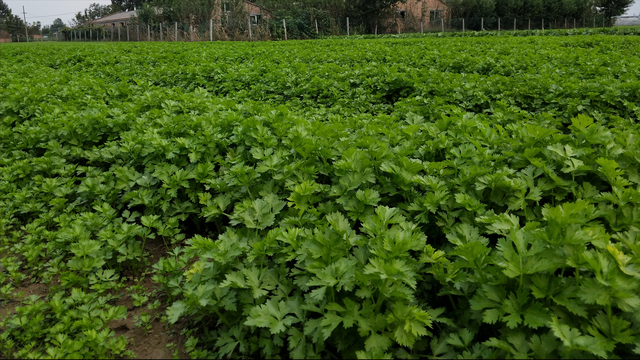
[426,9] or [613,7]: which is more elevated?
[613,7]

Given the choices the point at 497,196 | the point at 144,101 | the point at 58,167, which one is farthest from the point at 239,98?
the point at 497,196

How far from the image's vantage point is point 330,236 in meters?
2.47

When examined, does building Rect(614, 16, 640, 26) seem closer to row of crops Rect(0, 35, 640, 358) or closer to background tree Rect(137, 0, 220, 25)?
background tree Rect(137, 0, 220, 25)

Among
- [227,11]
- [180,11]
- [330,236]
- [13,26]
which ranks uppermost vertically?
[13,26]

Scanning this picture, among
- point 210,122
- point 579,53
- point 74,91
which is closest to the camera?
point 210,122

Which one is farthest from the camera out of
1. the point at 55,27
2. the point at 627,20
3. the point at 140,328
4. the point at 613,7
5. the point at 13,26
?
the point at 55,27

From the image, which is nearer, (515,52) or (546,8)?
(515,52)

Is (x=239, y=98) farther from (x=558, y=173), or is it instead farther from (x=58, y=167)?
(x=558, y=173)

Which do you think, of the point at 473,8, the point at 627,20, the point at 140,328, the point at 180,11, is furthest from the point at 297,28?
the point at 627,20

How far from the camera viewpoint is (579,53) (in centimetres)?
1002

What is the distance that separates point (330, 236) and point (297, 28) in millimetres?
34318

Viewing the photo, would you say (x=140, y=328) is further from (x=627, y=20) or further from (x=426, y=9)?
(x=627, y=20)

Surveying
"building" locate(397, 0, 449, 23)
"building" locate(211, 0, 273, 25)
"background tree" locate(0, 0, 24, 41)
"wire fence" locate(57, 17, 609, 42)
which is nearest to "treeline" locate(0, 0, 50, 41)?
"background tree" locate(0, 0, 24, 41)

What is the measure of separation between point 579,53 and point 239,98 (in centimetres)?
851
